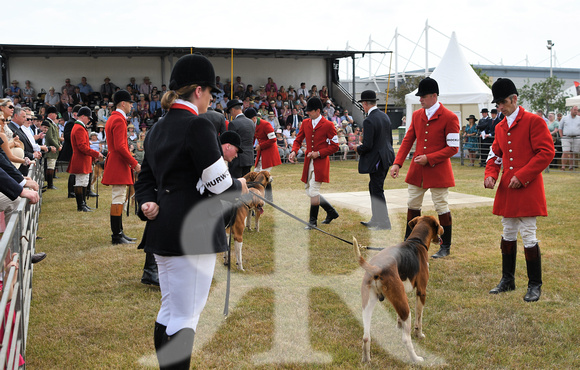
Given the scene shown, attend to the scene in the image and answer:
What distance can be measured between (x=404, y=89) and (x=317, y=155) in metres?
29.8

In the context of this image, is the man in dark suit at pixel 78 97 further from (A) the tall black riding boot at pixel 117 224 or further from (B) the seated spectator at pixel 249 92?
(A) the tall black riding boot at pixel 117 224

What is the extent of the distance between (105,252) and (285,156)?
14.7m

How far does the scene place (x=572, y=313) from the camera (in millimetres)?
4414

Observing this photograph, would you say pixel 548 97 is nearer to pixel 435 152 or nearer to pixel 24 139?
pixel 435 152

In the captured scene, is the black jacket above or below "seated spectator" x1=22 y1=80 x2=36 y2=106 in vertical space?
below

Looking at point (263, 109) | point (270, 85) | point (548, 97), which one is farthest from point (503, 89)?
point (548, 97)

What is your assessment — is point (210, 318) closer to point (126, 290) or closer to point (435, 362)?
point (126, 290)

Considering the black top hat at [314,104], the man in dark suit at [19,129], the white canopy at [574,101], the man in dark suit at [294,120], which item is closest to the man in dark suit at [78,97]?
the man in dark suit at [294,120]

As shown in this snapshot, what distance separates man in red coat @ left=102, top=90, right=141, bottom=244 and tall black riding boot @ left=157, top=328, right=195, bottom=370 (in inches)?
173

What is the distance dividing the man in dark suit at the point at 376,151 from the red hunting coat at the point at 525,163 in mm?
3177

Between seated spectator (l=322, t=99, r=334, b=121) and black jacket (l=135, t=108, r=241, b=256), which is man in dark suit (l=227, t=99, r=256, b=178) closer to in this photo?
black jacket (l=135, t=108, r=241, b=256)

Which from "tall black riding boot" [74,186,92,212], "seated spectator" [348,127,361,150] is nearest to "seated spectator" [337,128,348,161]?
"seated spectator" [348,127,361,150]

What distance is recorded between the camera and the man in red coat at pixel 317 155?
8.38 m

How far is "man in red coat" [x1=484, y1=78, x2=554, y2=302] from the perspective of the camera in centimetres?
470
